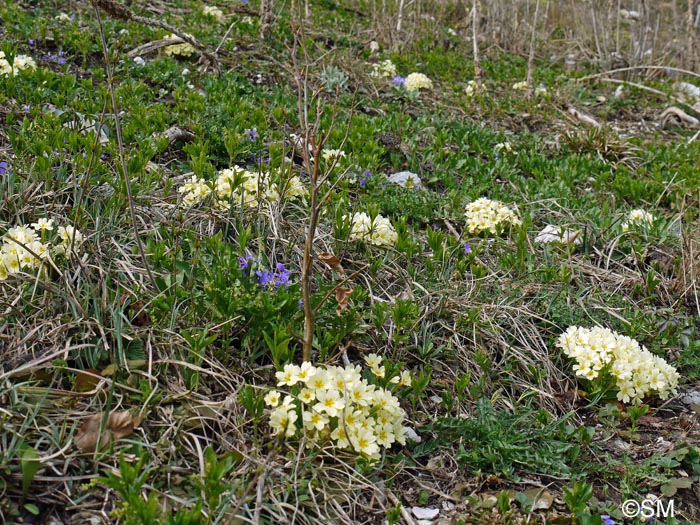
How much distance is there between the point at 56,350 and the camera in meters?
2.45

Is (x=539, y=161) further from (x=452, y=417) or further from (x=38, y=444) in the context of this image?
(x=38, y=444)

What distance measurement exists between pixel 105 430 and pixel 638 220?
384 centimetres

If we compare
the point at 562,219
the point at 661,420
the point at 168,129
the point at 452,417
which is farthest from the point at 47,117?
the point at 661,420

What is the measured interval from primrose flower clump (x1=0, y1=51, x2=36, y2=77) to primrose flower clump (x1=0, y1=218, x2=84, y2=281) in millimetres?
2394

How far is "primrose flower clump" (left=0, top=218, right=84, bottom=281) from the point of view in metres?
2.68

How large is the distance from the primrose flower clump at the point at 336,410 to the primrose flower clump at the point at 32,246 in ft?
3.83

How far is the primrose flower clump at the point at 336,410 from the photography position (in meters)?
2.24

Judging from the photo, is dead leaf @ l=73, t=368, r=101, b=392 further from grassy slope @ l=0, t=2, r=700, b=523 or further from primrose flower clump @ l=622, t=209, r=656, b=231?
primrose flower clump @ l=622, t=209, r=656, b=231

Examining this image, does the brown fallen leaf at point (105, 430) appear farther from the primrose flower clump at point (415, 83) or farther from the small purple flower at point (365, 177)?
the primrose flower clump at point (415, 83)

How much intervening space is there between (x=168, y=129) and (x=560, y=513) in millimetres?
3572

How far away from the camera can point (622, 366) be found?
295cm

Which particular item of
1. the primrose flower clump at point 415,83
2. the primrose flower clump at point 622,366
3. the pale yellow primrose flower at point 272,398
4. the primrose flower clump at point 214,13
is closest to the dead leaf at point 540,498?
the primrose flower clump at point 622,366

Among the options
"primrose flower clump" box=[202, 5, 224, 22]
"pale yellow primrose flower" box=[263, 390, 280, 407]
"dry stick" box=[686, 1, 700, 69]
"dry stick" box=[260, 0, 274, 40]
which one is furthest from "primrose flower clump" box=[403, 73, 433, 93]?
"pale yellow primrose flower" box=[263, 390, 280, 407]

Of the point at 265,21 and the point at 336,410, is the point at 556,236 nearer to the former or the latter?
the point at 336,410
